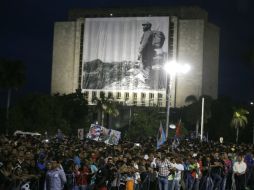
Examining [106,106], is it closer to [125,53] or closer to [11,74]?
[125,53]

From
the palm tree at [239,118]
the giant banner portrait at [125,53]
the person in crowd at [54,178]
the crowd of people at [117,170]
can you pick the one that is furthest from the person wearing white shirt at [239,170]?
the giant banner portrait at [125,53]

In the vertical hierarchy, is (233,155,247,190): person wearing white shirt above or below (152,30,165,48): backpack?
below

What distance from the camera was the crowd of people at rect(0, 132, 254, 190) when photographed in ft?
57.1

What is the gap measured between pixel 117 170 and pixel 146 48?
111129 millimetres

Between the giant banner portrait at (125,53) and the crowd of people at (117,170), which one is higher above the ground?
the giant banner portrait at (125,53)

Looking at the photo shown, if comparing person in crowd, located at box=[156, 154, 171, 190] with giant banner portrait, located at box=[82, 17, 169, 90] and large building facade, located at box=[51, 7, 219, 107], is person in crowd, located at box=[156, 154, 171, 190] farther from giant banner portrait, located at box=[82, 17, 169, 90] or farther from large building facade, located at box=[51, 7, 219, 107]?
large building facade, located at box=[51, 7, 219, 107]

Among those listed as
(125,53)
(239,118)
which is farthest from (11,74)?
(125,53)

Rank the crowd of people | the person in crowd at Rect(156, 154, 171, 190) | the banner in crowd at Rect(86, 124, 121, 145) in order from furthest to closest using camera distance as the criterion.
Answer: the banner in crowd at Rect(86, 124, 121, 145)
the person in crowd at Rect(156, 154, 171, 190)
the crowd of people

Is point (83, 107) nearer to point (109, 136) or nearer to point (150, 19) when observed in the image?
point (150, 19)

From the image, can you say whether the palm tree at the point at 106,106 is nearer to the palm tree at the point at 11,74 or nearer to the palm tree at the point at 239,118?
the palm tree at the point at 239,118

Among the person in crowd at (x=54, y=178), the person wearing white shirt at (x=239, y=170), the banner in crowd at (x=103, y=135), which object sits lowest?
the person wearing white shirt at (x=239, y=170)

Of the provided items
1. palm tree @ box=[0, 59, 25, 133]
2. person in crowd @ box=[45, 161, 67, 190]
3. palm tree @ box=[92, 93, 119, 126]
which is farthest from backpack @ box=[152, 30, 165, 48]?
person in crowd @ box=[45, 161, 67, 190]

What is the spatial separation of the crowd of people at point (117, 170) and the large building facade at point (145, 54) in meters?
99.8

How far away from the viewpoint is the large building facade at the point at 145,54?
130m
